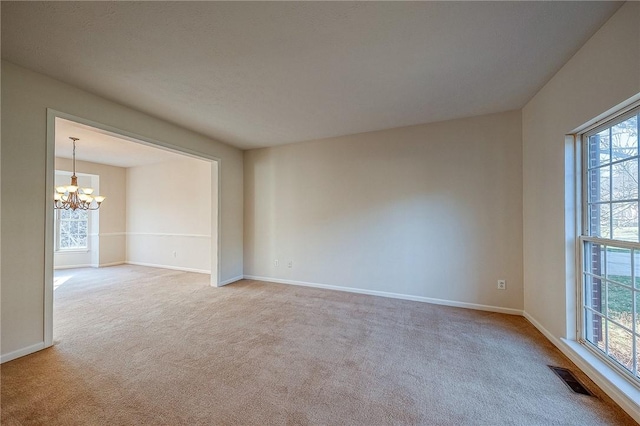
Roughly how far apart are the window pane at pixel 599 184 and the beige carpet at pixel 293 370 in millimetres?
1408

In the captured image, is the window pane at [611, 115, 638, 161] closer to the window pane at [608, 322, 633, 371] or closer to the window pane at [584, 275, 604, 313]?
the window pane at [584, 275, 604, 313]

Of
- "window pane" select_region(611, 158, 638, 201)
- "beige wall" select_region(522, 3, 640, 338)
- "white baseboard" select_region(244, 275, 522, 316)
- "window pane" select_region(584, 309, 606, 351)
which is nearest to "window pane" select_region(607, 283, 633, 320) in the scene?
"window pane" select_region(584, 309, 606, 351)

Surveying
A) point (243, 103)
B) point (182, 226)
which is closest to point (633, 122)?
point (243, 103)

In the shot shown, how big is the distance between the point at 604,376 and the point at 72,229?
30.6ft

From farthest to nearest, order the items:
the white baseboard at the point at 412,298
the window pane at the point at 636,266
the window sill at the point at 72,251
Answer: the window sill at the point at 72,251 < the white baseboard at the point at 412,298 < the window pane at the point at 636,266

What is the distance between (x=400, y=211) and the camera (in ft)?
11.6

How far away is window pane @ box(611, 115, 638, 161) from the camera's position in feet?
5.25

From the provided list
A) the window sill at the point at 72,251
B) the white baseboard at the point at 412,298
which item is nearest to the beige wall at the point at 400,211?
the white baseboard at the point at 412,298

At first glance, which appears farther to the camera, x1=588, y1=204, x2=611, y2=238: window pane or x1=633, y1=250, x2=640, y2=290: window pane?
x1=588, y1=204, x2=611, y2=238: window pane

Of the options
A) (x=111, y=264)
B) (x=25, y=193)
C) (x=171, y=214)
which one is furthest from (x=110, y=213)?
(x=25, y=193)

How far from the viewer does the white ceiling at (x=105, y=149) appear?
150 inches

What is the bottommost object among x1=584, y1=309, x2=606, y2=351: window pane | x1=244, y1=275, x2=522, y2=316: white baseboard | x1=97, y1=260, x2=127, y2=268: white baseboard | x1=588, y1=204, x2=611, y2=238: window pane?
x1=97, y1=260, x2=127, y2=268: white baseboard

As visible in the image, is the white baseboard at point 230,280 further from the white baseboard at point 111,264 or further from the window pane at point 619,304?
the window pane at point 619,304

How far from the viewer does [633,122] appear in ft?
5.26
